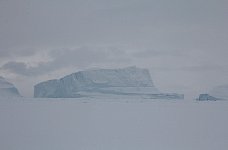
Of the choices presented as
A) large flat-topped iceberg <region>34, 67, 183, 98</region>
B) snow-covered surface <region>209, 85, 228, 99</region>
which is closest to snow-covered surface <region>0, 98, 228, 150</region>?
snow-covered surface <region>209, 85, 228, 99</region>

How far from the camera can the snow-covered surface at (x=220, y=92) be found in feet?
52.5

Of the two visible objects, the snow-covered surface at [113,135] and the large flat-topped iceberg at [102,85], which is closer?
the snow-covered surface at [113,135]

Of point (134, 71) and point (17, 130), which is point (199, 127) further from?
point (134, 71)

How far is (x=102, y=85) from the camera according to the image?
1823 centimetres

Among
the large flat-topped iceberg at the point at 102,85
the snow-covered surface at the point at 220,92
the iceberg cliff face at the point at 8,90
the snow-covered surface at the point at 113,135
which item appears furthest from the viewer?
the large flat-topped iceberg at the point at 102,85

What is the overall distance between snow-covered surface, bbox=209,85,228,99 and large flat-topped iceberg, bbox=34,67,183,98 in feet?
7.42

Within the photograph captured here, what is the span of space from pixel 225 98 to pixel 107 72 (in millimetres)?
5723

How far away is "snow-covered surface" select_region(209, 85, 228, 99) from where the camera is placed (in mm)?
16016

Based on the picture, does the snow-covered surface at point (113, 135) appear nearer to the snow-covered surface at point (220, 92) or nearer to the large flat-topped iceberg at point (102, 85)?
the snow-covered surface at point (220, 92)

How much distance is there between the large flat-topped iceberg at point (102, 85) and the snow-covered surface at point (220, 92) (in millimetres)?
2260

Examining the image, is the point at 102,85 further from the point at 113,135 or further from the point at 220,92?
the point at 113,135

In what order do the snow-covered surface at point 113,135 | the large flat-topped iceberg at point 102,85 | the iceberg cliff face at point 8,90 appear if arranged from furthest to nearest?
the large flat-topped iceberg at point 102,85, the iceberg cliff face at point 8,90, the snow-covered surface at point 113,135

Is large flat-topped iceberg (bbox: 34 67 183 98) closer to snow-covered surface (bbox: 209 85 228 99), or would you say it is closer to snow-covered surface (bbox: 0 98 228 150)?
snow-covered surface (bbox: 209 85 228 99)

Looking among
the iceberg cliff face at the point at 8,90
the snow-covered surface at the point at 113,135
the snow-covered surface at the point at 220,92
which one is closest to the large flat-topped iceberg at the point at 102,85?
the iceberg cliff face at the point at 8,90
